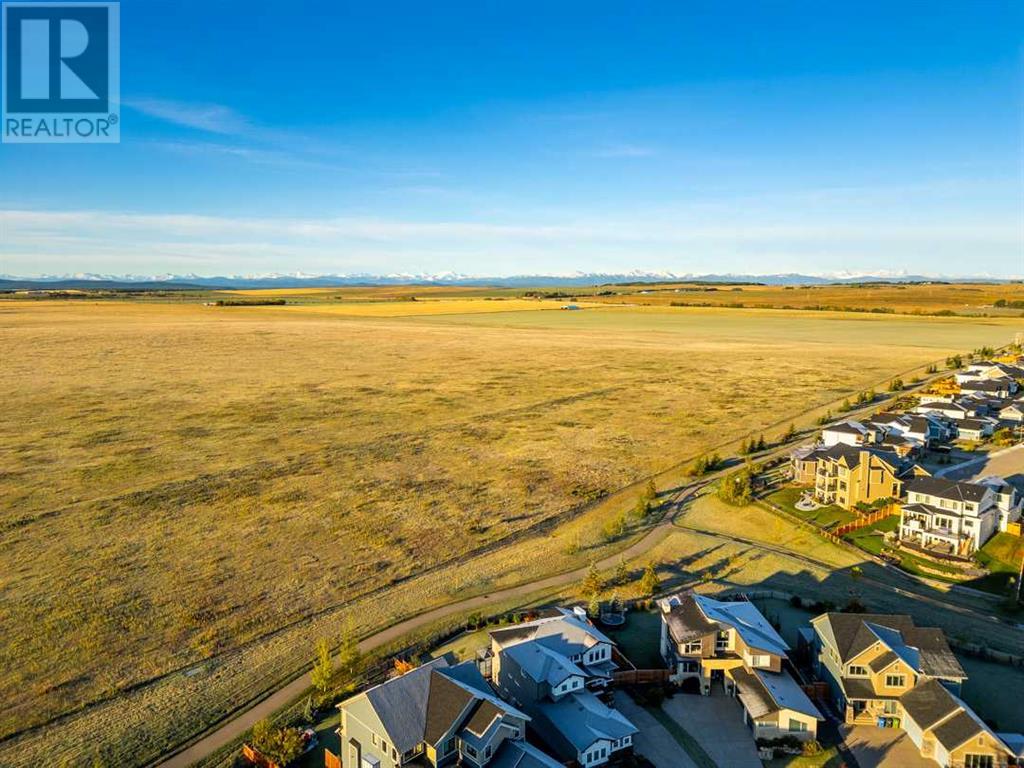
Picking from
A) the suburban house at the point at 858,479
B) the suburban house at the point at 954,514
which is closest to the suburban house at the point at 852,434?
the suburban house at the point at 858,479

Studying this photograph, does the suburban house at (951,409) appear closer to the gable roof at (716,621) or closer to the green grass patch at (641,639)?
the gable roof at (716,621)

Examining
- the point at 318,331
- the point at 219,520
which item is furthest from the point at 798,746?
the point at 318,331

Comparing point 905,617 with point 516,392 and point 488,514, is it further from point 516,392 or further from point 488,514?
point 516,392

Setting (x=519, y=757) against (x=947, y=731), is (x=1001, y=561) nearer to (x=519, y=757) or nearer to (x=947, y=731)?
(x=947, y=731)

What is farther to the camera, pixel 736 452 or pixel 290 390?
pixel 290 390

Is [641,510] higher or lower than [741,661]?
higher

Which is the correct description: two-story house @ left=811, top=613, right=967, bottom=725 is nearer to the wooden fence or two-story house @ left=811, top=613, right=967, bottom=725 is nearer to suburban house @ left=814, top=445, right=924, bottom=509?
the wooden fence

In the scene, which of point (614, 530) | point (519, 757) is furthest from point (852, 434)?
point (519, 757)
